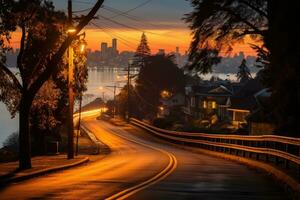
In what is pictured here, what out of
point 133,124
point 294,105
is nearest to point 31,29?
point 294,105

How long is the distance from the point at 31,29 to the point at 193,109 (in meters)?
107

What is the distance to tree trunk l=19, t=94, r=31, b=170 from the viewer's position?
2220 cm

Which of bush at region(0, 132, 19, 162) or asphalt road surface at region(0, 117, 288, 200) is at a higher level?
asphalt road surface at region(0, 117, 288, 200)

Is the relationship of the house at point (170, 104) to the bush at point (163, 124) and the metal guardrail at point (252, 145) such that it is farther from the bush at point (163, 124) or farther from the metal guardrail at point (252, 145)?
the metal guardrail at point (252, 145)

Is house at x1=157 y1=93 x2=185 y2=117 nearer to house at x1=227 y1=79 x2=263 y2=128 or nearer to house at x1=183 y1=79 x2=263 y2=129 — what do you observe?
house at x1=183 y1=79 x2=263 y2=129

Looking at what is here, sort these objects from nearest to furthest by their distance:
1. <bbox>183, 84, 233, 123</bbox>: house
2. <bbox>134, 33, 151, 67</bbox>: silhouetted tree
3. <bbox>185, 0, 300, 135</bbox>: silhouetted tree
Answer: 1. <bbox>185, 0, 300, 135</bbox>: silhouetted tree
2. <bbox>183, 84, 233, 123</bbox>: house
3. <bbox>134, 33, 151, 67</bbox>: silhouetted tree

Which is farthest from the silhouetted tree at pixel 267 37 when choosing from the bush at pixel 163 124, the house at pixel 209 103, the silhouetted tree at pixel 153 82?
the silhouetted tree at pixel 153 82

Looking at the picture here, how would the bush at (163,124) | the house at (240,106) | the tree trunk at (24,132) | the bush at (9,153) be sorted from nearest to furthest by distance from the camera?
the tree trunk at (24,132), the bush at (9,153), the bush at (163,124), the house at (240,106)

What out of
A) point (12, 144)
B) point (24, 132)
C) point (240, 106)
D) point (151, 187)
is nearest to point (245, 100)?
point (240, 106)

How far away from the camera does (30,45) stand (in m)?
25.0

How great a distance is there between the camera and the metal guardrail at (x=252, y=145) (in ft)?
65.0

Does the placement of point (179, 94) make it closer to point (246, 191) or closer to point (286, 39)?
point (286, 39)

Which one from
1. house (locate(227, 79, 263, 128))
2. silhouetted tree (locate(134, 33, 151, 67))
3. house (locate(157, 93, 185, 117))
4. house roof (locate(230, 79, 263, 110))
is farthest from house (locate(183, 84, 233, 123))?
silhouetted tree (locate(134, 33, 151, 67))

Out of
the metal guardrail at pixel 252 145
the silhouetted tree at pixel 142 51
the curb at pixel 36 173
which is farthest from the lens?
the silhouetted tree at pixel 142 51
